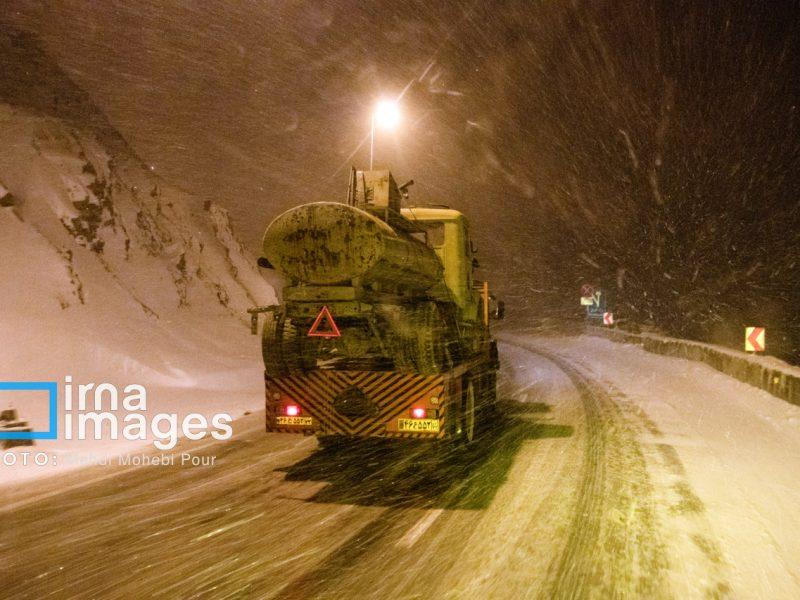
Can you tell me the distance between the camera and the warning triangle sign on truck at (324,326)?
24.2 ft

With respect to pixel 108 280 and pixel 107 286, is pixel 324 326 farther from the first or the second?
pixel 108 280

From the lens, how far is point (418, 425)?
25.2ft

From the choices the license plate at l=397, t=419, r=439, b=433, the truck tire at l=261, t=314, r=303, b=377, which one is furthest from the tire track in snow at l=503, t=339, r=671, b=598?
the truck tire at l=261, t=314, r=303, b=377

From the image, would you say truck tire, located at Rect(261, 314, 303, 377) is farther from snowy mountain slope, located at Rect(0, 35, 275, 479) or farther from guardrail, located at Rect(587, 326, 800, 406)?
guardrail, located at Rect(587, 326, 800, 406)

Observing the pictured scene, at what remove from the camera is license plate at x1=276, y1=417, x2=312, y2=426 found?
788 centimetres

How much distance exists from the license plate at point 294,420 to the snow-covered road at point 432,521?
2.17ft

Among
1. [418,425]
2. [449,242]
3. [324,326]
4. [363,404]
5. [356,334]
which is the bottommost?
[418,425]

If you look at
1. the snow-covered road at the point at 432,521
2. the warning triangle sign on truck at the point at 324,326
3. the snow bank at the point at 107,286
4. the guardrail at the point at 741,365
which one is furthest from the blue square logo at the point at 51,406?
the guardrail at the point at 741,365

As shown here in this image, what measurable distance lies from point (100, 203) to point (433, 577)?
74.0ft

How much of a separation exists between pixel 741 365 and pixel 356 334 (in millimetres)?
13062

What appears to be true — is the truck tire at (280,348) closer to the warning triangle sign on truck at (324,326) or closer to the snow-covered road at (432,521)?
the warning triangle sign on truck at (324,326)

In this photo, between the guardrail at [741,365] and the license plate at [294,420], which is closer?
the license plate at [294,420]

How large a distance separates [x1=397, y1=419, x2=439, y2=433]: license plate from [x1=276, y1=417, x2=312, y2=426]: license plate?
117 cm

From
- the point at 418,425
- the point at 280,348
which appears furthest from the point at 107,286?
the point at 418,425
